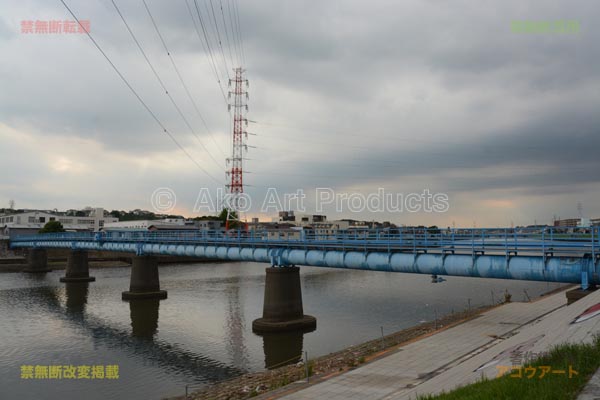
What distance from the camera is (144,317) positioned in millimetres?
43250

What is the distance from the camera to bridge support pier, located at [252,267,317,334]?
1374 inches

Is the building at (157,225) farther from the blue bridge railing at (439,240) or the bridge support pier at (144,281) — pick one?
the blue bridge railing at (439,240)

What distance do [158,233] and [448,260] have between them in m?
42.9

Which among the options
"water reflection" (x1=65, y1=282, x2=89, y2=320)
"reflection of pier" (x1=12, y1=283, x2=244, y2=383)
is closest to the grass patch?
"reflection of pier" (x1=12, y1=283, x2=244, y2=383)

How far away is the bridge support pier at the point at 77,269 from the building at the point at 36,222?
61370mm

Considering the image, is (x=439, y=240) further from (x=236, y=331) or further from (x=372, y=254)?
(x=236, y=331)

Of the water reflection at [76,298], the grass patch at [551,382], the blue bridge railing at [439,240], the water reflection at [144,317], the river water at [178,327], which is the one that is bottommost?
the water reflection at [76,298]

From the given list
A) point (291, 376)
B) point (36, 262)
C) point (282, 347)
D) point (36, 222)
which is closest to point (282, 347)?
point (282, 347)

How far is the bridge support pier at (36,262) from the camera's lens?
283 ft

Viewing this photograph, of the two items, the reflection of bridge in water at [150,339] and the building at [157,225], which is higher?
the building at [157,225]

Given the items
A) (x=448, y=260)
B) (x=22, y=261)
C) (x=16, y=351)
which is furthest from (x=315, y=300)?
(x=22, y=261)

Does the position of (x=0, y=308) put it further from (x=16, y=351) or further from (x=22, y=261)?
(x=22, y=261)

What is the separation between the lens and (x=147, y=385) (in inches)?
950

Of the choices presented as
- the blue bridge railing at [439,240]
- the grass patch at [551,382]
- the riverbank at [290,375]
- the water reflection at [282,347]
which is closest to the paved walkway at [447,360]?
the riverbank at [290,375]
